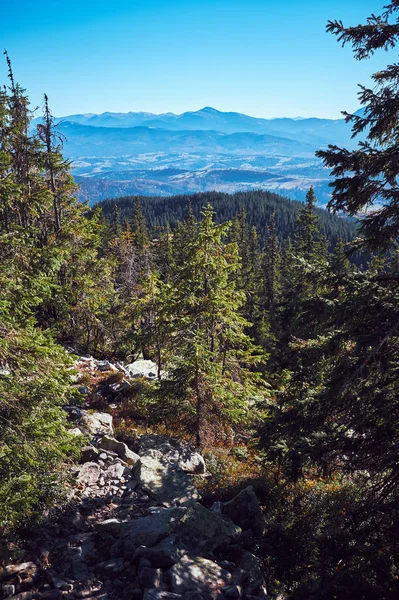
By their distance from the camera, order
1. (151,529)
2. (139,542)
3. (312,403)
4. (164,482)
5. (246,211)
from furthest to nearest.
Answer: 1. (246,211)
2. (164,482)
3. (312,403)
4. (151,529)
5. (139,542)

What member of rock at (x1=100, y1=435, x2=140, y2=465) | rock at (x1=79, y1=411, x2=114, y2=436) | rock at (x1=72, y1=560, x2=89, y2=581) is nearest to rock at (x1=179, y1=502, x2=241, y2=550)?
rock at (x1=72, y1=560, x2=89, y2=581)

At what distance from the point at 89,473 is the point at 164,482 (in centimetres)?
199

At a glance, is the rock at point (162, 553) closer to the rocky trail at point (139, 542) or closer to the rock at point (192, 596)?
the rocky trail at point (139, 542)

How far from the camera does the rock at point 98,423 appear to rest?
485 inches

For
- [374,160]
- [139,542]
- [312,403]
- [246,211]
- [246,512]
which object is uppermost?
[246,211]

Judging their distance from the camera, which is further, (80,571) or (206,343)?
(206,343)

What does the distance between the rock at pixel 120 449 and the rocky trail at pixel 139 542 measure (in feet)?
0.62

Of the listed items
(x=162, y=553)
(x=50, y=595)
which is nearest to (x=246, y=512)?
(x=162, y=553)

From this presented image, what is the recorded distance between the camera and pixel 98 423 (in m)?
12.9

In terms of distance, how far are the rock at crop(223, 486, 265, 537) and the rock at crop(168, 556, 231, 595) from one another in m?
1.84

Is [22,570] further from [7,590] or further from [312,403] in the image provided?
[312,403]

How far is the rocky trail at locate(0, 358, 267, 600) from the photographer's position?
625 centimetres

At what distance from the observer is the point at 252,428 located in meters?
14.4

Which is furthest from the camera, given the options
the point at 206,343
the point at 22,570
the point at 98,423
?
the point at 206,343
